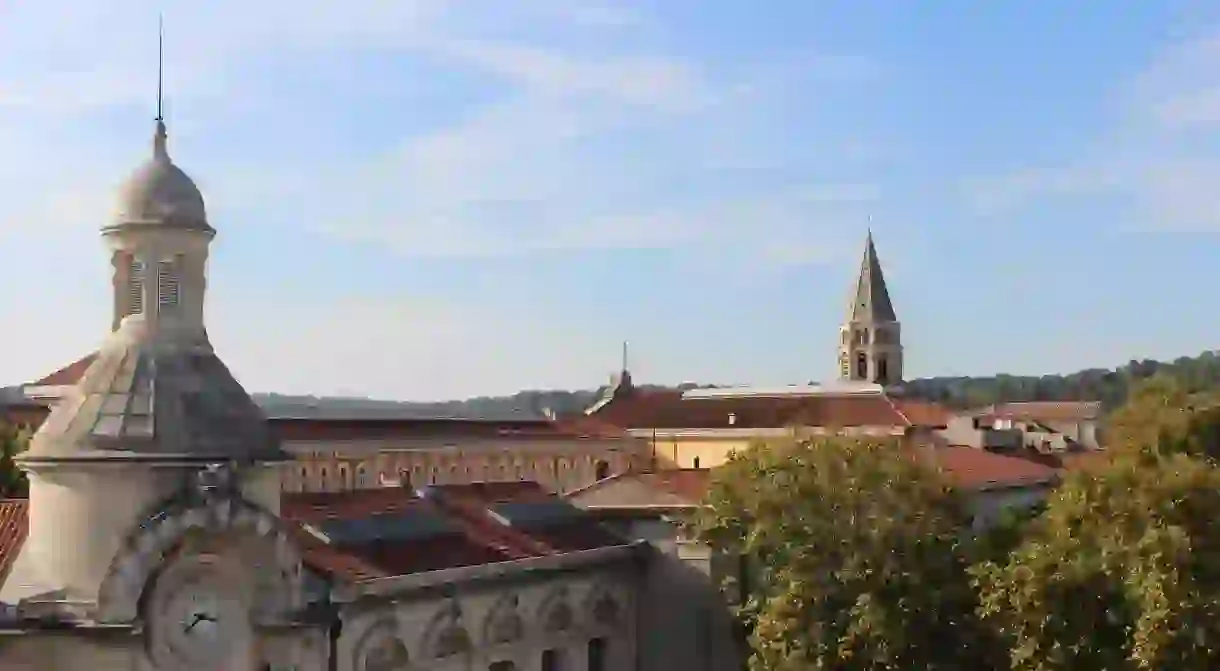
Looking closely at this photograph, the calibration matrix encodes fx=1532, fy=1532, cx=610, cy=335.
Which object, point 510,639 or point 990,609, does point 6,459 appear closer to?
point 510,639

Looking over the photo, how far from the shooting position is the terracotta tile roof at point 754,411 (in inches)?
3469

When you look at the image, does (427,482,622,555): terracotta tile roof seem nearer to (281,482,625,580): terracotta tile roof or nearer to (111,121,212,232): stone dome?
(281,482,625,580): terracotta tile roof

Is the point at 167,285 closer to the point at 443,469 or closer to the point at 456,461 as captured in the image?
the point at 443,469

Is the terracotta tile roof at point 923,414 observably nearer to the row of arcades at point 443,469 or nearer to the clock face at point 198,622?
the row of arcades at point 443,469


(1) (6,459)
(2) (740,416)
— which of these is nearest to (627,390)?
(2) (740,416)

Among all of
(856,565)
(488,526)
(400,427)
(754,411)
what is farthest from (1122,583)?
(754,411)

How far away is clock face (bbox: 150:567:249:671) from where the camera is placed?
31062 mm

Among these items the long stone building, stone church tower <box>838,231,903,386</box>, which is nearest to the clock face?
the long stone building

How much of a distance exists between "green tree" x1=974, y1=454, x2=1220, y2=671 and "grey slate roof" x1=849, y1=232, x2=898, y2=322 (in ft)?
251

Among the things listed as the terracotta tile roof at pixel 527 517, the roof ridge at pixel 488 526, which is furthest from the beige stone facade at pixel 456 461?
the roof ridge at pixel 488 526

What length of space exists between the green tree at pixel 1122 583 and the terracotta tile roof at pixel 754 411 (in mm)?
47033

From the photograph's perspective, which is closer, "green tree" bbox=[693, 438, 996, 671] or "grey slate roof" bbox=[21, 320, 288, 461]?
"grey slate roof" bbox=[21, 320, 288, 461]

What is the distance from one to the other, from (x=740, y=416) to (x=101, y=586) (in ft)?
212

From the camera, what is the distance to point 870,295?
378 feet
